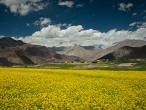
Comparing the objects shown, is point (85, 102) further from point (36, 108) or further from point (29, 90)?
point (29, 90)

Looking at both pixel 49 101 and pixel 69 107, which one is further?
pixel 49 101

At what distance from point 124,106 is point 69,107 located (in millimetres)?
3542

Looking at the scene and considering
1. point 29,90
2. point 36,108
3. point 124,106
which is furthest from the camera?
point 29,90

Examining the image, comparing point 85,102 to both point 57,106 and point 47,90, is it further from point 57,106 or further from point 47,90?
point 47,90

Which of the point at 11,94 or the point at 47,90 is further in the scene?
the point at 47,90

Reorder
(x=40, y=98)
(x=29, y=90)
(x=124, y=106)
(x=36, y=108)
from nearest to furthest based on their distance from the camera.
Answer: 1. (x=36, y=108)
2. (x=124, y=106)
3. (x=40, y=98)
4. (x=29, y=90)

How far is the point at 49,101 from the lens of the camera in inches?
640

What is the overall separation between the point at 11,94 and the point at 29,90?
2613 mm

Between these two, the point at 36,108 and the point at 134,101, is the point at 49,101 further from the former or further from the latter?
the point at 134,101

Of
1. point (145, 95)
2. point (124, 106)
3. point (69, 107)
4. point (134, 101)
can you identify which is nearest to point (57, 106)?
point (69, 107)

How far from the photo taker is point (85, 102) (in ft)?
54.1

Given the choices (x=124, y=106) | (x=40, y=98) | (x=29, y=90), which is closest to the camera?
(x=124, y=106)

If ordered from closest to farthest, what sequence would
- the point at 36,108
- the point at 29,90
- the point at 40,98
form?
the point at 36,108, the point at 40,98, the point at 29,90

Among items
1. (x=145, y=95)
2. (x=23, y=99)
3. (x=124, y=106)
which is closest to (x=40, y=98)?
(x=23, y=99)
